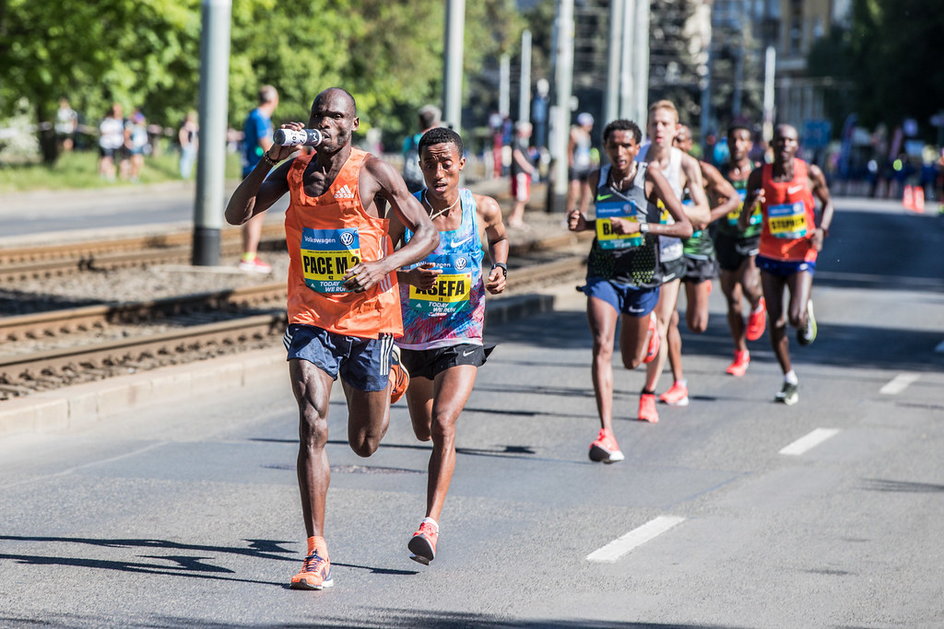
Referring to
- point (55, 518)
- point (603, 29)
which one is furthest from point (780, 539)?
point (603, 29)

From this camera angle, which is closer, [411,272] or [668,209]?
[411,272]

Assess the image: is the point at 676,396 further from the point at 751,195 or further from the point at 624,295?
the point at 624,295

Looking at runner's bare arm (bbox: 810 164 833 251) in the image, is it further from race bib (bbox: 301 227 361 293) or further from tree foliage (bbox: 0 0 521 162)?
tree foliage (bbox: 0 0 521 162)

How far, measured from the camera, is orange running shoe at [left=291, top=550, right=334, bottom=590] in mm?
6180

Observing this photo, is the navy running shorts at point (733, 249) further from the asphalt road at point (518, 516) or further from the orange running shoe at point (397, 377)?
the orange running shoe at point (397, 377)

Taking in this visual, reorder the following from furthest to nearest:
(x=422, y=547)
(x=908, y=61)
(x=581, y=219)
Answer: (x=908, y=61) < (x=581, y=219) < (x=422, y=547)

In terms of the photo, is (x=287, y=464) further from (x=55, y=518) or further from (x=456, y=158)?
(x=456, y=158)

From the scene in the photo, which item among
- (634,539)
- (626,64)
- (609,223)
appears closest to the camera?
(634,539)

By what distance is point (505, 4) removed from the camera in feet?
283

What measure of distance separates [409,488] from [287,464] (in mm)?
901

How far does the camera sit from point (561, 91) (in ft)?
109

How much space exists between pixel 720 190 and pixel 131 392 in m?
4.14

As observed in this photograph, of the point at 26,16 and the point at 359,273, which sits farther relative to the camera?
the point at 26,16

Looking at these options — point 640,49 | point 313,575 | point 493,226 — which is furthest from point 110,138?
point 313,575
